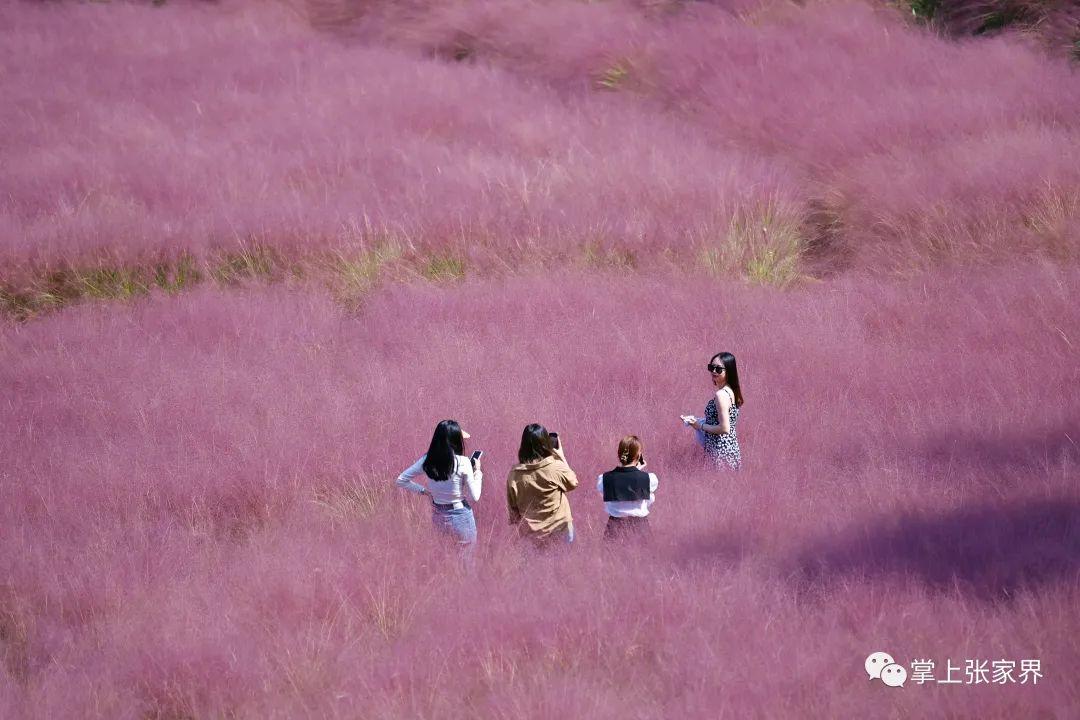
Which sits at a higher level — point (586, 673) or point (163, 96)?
point (163, 96)

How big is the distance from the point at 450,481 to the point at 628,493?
845 mm

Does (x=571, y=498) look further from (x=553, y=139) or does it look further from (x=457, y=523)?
(x=553, y=139)

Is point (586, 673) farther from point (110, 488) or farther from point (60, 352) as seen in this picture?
point (60, 352)

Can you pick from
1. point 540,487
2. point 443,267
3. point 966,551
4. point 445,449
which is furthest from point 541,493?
point 443,267

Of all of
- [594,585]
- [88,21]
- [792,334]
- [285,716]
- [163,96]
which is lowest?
[285,716]

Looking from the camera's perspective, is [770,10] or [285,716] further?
[770,10]

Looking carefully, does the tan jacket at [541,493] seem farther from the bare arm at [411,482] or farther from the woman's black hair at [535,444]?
the bare arm at [411,482]

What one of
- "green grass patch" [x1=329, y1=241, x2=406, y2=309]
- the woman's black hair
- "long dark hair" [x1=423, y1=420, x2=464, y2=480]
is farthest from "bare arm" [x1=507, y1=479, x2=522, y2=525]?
"green grass patch" [x1=329, y1=241, x2=406, y2=309]

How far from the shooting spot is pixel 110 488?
6.09 meters

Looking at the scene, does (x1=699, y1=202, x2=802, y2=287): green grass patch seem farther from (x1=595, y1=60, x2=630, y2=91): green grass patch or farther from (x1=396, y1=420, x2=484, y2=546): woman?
(x1=396, y1=420, x2=484, y2=546): woman

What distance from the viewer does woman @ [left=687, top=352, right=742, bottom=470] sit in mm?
6031

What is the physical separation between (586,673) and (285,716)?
115 cm

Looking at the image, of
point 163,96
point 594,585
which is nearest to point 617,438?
point 594,585

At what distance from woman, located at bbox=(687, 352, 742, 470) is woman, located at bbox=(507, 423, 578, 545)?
1.02 meters
